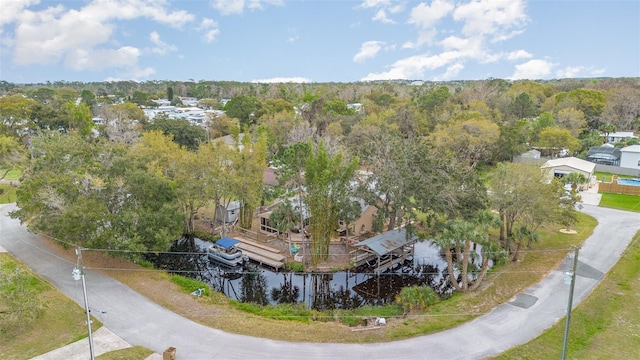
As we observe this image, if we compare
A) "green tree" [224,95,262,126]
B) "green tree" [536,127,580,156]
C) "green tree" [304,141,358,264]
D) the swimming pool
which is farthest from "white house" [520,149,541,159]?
"green tree" [224,95,262,126]

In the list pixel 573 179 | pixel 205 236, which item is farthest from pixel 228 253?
pixel 573 179

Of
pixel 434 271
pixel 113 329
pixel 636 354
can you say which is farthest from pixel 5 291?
pixel 636 354

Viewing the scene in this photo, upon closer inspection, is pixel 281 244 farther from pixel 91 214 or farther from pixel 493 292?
pixel 493 292

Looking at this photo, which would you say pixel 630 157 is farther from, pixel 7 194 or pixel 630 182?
pixel 7 194

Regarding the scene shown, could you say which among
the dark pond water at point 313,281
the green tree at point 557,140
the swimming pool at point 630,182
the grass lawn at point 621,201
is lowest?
the dark pond water at point 313,281

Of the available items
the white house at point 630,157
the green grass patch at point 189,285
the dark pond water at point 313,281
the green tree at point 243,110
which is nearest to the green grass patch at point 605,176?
the white house at point 630,157

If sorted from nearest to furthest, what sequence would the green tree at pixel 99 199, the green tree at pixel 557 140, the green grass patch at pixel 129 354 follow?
1. the green grass patch at pixel 129 354
2. the green tree at pixel 99 199
3. the green tree at pixel 557 140

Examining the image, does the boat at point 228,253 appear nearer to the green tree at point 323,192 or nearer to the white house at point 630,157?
the green tree at point 323,192
